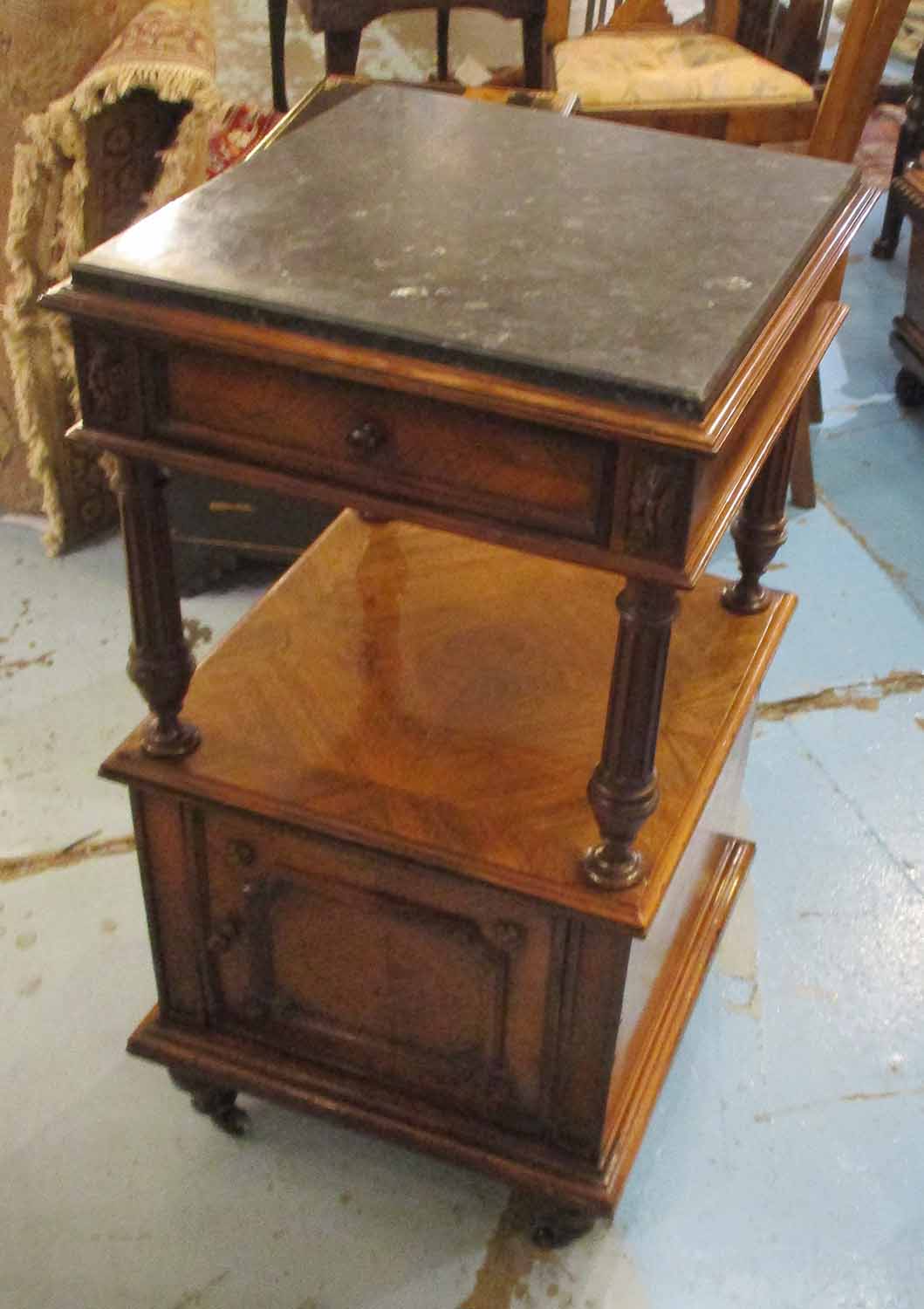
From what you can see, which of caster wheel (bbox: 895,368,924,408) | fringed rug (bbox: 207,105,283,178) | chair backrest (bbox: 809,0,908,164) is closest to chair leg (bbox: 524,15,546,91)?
fringed rug (bbox: 207,105,283,178)

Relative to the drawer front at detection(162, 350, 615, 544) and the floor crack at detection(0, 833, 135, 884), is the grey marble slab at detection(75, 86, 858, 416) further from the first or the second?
the floor crack at detection(0, 833, 135, 884)

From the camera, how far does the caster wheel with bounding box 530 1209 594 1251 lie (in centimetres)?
141

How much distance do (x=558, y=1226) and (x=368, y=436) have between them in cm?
89

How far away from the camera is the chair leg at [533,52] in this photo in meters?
2.72

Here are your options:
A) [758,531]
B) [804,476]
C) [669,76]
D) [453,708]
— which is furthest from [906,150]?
[453,708]

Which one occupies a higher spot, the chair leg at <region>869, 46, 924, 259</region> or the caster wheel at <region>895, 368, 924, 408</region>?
the chair leg at <region>869, 46, 924, 259</region>

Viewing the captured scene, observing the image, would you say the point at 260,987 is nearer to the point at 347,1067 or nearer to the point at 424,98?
the point at 347,1067

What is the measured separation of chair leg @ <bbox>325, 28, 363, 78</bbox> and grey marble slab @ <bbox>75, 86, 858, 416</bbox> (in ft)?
4.86

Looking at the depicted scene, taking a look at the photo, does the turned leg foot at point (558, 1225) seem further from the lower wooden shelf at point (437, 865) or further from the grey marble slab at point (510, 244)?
the grey marble slab at point (510, 244)

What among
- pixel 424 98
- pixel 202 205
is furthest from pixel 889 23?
pixel 202 205

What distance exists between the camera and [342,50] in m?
2.70

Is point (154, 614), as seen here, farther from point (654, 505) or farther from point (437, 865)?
point (654, 505)

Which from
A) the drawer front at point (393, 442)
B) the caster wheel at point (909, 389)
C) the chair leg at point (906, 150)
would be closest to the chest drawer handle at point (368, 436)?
the drawer front at point (393, 442)

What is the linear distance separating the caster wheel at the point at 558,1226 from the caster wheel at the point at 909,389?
7.02ft
